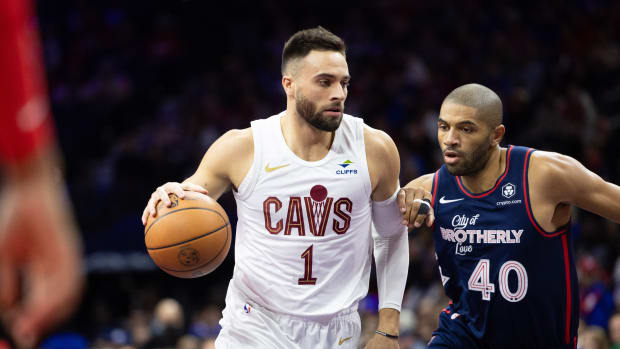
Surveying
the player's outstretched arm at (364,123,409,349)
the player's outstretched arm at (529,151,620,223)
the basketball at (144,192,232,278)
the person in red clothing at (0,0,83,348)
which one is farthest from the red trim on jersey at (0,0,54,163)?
the player's outstretched arm at (529,151,620,223)

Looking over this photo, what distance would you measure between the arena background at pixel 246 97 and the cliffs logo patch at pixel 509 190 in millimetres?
2821

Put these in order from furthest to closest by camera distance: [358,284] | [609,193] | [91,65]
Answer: [91,65] < [358,284] < [609,193]

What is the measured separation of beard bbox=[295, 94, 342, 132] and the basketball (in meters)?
A: 0.80

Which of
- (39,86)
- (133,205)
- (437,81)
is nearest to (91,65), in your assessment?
(133,205)

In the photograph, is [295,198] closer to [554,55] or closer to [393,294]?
[393,294]

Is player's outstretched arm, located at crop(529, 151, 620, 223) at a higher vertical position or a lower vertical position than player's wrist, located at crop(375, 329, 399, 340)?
higher

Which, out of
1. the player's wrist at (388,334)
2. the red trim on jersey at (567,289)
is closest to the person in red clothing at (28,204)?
the player's wrist at (388,334)

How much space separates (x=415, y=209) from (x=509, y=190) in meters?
0.61

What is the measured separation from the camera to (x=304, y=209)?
4.51 m

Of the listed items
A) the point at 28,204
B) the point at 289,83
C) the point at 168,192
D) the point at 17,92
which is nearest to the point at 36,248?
the point at 28,204

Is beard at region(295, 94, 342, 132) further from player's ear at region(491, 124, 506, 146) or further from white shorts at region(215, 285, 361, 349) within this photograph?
white shorts at region(215, 285, 361, 349)

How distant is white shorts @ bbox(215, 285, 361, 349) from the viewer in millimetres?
4426

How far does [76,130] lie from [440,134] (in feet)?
35.9

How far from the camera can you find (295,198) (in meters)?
4.52
